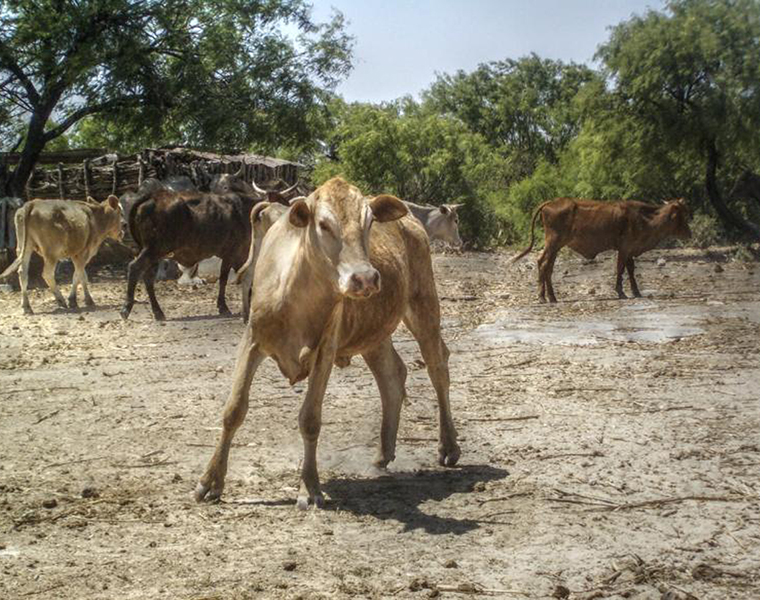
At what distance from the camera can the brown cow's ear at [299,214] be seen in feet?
20.7

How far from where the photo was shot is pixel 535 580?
16.8 ft

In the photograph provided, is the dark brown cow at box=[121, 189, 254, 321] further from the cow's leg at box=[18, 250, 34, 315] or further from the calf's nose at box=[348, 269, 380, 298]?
the calf's nose at box=[348, 269, 380, 298]

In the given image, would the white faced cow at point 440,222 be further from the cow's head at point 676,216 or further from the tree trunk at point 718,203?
the tree trunk at point 718,203

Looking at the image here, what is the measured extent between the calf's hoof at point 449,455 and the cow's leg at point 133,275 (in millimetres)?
9853

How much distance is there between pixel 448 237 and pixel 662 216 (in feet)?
13.6

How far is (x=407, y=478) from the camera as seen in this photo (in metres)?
7.16

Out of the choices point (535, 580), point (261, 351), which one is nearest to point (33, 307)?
point (261, 351)

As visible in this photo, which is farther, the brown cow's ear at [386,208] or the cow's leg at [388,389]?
the cow's leg at [388,389]

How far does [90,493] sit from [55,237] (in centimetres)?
1275

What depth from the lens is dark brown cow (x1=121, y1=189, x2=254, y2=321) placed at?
17250 millimetres

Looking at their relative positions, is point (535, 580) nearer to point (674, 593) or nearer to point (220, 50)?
point (674, 593)

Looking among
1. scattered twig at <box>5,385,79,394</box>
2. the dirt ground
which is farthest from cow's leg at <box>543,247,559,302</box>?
scattered twig at <box>5,385,79,394</box>

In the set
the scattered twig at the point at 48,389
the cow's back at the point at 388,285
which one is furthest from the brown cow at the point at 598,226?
the cow's back at the point at 388,285

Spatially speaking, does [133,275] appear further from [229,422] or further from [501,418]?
[229,422]
